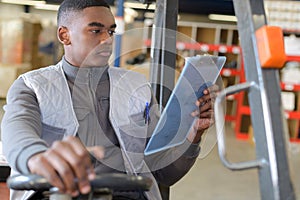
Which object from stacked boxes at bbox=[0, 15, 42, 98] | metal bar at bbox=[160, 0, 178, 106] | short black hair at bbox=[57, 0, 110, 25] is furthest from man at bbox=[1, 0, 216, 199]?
stacked boxes at bbox=[0, 15, 42, 98]

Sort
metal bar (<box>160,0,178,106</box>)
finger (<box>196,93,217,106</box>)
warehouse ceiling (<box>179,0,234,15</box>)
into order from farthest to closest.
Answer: warehouse ceiling (<box>179,0,234,15</box>) → metal bar (<box>160,0,178,106</box>) → finger (<box>196,93,217,106</box>)

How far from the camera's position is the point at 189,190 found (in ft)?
14.8

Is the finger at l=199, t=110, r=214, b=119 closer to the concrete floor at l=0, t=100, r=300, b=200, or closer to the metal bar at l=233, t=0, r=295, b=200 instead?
the metal bar at l=233, t=0, r=295, b=200

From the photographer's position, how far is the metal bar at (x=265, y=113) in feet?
3.03

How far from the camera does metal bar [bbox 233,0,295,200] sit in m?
0.92

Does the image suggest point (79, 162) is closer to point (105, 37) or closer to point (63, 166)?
point (63, 166)

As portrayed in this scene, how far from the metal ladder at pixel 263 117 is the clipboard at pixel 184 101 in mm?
304

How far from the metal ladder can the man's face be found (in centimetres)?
66

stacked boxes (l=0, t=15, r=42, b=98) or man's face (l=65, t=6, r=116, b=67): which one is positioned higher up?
man's face (l=65, t=6, r=116, b=67)

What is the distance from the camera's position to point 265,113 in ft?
3.15

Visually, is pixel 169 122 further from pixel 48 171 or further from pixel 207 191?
pixel 207 191

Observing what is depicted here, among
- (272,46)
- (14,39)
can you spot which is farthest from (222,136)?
(14,39)

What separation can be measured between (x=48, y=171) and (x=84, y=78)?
2.49 ft

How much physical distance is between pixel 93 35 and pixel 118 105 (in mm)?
264
